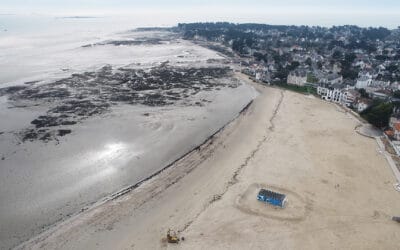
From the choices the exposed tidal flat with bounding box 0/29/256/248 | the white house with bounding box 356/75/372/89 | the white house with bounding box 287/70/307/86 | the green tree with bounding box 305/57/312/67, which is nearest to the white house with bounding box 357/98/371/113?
the white house with bounding box 356/75/372/89

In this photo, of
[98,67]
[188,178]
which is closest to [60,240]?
[188,178]

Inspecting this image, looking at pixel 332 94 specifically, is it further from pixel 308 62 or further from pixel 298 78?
pixel 308 62

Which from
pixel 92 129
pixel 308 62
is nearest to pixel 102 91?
pixel 92 129

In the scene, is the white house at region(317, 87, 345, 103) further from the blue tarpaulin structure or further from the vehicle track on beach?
the blue tarpaulin structure

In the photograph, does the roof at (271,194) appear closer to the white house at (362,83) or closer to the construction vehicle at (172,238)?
the construction vehicle at (172,238)

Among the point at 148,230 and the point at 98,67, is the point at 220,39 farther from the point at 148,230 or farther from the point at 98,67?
the point at 148,230

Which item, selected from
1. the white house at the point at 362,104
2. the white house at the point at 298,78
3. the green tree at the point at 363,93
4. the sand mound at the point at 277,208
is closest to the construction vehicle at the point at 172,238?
the sand mound at the point at 277,208
